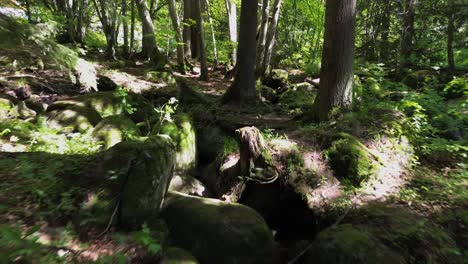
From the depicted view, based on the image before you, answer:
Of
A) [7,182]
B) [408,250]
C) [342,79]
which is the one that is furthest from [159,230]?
[342,79]

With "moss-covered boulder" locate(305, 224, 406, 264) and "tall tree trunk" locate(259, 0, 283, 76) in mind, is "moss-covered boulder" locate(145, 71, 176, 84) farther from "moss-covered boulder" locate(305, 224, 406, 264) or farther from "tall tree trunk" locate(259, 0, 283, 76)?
"moss-covered boulder" locate(305, 224, 406, 264)

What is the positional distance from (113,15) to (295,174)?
12996 mm

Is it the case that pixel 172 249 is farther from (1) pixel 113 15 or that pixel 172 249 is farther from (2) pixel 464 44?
(1) pixel 113 15

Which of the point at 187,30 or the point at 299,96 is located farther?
the point at 187,30

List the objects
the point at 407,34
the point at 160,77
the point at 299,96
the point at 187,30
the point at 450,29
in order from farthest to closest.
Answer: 1. the point at 187,30
2. the point at 160,77
3. the point at 407,34
4. the point at 450,29
5. the point at 299,96

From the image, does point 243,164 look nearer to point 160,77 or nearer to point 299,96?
point 299,96

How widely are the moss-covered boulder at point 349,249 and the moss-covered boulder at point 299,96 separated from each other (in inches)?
218

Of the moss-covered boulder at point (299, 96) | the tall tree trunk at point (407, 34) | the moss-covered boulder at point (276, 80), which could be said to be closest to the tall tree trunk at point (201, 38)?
the moss-covered boulder at point (276, 80)

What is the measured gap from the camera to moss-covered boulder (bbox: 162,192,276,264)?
12.3 feet

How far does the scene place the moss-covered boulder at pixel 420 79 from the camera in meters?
9.48

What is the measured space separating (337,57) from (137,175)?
4.77 meters

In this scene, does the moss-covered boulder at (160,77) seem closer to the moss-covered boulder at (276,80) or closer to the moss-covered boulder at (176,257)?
the moss-covered boulder at (276,80)

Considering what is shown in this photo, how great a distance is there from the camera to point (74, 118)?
6.47 metres

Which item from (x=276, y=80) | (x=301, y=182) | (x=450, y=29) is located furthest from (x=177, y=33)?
(x=301, y=182)
